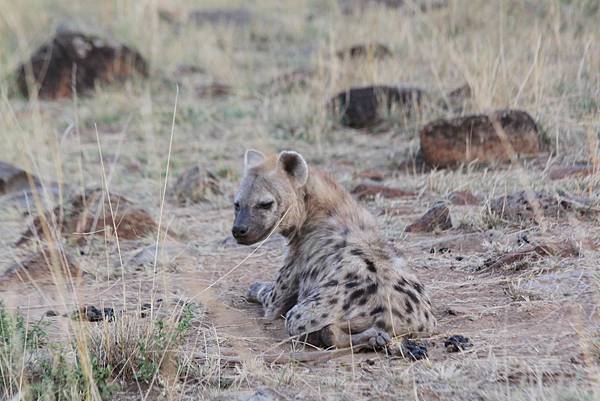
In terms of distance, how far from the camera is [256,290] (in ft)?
18.5

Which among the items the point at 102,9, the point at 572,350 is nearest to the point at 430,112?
the point at 572,350

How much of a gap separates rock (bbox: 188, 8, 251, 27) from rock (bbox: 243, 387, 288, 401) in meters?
12.3

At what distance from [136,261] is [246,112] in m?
4.72

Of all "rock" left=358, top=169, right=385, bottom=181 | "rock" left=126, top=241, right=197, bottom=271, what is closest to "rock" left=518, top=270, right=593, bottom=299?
"rock" left=126, top=241, right=197, bottom=271

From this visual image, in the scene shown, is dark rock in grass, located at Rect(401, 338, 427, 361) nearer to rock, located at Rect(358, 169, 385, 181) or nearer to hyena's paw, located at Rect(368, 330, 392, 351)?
hyena's paw, located at Rect(368, 330, 392, 351)

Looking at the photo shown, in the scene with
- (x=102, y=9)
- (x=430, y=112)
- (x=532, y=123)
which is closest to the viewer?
(x=532, y=123)

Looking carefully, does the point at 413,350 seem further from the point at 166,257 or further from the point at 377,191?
the point at 377,191

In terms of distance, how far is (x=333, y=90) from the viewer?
10.7 meters

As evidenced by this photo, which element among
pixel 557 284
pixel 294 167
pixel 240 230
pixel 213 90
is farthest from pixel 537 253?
pixel 213 90

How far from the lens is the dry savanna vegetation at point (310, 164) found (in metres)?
4.20

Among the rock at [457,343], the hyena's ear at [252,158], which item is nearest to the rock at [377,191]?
the hyena's ear at [252,158]

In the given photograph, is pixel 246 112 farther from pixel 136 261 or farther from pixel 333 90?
pixel 136 261

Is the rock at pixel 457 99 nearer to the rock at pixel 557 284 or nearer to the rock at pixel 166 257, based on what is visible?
the rock at pixel 166 257

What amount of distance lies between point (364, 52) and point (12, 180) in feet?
15.8
